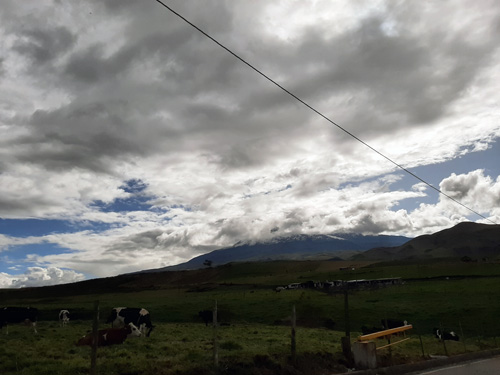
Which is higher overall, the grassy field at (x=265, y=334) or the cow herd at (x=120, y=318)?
the cow herd at (x=120, y=318)

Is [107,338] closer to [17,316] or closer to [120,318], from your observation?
[120,318]

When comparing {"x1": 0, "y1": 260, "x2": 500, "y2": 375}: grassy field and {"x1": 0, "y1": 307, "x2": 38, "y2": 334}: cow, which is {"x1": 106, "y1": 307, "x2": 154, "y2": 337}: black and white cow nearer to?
{"x1": 0, "y1": 260, "x2": 500, "y2": 375}: grassy field

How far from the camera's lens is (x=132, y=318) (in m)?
29.2

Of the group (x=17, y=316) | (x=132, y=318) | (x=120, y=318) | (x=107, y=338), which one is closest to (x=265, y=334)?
(x=132, y=318)

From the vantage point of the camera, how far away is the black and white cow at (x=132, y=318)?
28.5 meters

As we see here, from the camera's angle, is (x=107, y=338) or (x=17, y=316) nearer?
(x=107, y=338)

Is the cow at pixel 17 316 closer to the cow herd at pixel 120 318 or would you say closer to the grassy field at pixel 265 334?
the cow herd at pixel 120 318

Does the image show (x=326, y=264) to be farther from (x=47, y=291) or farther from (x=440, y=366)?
(x=440, y=366)

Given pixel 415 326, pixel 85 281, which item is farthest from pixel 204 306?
pixel 85 281

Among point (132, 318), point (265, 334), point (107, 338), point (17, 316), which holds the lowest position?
point (265, 334)

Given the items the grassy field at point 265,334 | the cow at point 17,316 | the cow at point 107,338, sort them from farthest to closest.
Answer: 1. the cow at point 17,316
2. the cow at point 107,338
3. the grassy field at point 265,334

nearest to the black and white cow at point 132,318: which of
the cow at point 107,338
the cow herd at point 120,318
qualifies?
the cow herd at point 120,318

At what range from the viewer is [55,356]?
53.5 ft

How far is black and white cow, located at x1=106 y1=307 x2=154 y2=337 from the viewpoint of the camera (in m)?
28.5
